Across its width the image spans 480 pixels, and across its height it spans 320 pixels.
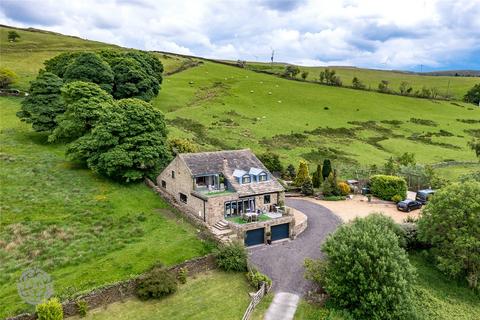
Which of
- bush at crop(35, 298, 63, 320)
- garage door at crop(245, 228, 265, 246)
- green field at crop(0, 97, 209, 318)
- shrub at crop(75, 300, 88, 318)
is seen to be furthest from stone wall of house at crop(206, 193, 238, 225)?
bush at crop(35, 298, 63, 320)

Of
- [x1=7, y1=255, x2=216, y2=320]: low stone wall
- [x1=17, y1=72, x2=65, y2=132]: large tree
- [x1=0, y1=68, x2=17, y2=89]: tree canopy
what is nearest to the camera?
[x1=7, y1=255, x2=216, y2=320]: low stone wall

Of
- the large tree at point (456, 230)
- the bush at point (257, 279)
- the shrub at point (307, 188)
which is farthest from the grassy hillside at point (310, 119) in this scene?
the bush at point (257, 279)

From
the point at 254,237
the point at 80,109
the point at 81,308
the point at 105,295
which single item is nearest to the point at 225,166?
the point at 254,237

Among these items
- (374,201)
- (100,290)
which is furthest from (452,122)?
(100,290)

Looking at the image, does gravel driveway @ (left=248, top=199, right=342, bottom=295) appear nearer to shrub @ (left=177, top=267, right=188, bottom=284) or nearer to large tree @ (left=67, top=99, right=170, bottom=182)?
shrub @ (left=177, top=267, right=188, bottom=284)

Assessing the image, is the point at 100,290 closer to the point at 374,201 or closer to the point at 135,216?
the point at 135,216

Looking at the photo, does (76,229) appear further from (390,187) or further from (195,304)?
(390,187)
